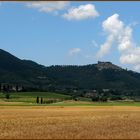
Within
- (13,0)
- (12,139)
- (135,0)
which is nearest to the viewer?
(13,0)

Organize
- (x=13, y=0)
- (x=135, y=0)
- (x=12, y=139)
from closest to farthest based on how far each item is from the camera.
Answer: (x=13, y=0), (x=135, y=0), (x=12, y=139)

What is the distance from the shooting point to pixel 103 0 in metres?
11.0

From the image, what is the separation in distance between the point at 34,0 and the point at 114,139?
1529 centimetres

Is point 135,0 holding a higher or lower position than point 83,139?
higher

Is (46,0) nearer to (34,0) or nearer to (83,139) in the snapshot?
(34,0)

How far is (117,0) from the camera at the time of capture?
36.4 feet

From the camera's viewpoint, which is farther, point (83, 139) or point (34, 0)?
point (83, 139)

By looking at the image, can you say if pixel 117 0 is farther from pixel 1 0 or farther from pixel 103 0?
pixel 1 0

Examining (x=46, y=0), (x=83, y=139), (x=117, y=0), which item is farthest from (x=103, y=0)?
(x=83, y=139)

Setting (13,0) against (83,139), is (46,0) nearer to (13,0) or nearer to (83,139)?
(13,0)

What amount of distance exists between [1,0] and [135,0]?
337cm

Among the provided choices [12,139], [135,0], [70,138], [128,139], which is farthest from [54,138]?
[135,0]

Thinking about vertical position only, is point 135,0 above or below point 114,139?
above

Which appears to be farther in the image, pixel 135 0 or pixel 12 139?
pixel 12 139
